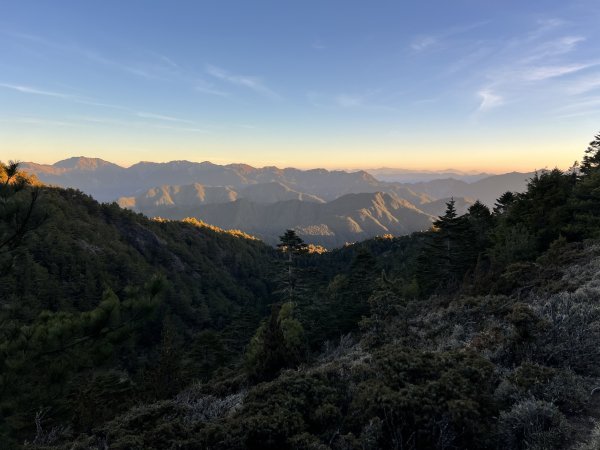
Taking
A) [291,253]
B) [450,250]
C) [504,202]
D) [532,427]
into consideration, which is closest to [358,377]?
[532,427]

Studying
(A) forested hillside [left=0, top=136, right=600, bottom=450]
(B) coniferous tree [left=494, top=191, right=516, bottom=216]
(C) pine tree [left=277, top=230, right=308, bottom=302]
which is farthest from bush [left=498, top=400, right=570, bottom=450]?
(B) coniferous tree [left=494, top=191, right=516, bottom=216]

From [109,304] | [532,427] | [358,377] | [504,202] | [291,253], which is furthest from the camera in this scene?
[504,202]

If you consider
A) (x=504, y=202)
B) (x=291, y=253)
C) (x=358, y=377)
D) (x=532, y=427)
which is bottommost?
(x=291, y=253)

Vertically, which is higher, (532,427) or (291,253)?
(532,427)

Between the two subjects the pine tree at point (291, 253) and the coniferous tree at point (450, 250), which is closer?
the pine tree at point (291, 253)

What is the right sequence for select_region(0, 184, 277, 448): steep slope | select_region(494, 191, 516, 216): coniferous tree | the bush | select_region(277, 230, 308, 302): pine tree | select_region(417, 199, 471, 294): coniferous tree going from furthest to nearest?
select_region(494, 191, 516, 216): coniferous tree, select_region(417, 199, 471, 294): coniferous tree, select_region(277, 230, 308, 302): pine tree, select_region(0, 184, 277, 448): steep slope, the bush

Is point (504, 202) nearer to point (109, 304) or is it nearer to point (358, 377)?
point (358, 377)

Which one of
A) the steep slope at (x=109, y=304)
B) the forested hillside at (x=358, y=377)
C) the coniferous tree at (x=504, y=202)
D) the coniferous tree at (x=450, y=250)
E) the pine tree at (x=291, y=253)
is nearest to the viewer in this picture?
the forested hillside at (x=358, y=377)

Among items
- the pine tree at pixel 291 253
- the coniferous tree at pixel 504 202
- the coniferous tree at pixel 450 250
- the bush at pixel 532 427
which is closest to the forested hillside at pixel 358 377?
the bush at pixel 532 427

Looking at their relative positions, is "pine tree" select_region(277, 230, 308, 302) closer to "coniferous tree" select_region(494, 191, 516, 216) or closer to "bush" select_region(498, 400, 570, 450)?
"bush" select_region(498, 400, 570, 450)

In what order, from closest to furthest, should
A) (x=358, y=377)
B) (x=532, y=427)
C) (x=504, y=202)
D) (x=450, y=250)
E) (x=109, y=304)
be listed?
(x=532, y=427) → (x=109, y=304) → (x=358, y=377) → (x=450, y=250) → (x=504, y=202)

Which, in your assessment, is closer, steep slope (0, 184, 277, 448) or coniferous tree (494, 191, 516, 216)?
steep slope (0, 184, 277, 448)

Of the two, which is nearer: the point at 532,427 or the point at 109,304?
the point at 532,427

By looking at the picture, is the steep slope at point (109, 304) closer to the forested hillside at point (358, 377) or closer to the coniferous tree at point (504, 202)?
the forested hillside at point (358, 377)
